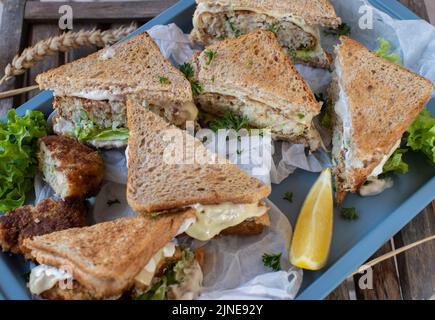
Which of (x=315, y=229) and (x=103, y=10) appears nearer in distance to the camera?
(x=315, y=229)

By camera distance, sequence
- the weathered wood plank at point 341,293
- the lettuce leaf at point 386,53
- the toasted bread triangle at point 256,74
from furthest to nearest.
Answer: the lettuce leaf at point 386,53 → the toasted bread triangle at point 256,74 → the weathered wood plank at point 341,293

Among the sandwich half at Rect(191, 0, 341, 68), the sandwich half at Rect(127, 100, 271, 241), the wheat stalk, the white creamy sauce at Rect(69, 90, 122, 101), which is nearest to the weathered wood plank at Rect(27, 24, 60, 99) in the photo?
the wheat stalk

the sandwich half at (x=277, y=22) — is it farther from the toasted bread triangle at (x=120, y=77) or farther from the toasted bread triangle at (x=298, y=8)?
the toasted bread triangle at (x=120, y=77)

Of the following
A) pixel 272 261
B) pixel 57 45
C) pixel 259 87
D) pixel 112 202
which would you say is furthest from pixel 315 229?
pixel 57 45

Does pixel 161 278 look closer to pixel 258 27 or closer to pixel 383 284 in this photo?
pixel 383 284

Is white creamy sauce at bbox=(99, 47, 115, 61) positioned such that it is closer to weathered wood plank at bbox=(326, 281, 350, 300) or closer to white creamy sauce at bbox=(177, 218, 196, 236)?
white creamy sauce at bbox=(177, 218, 196, 236)

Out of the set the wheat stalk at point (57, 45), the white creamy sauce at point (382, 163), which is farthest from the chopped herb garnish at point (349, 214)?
the wheat stalk at point (57, 45)
